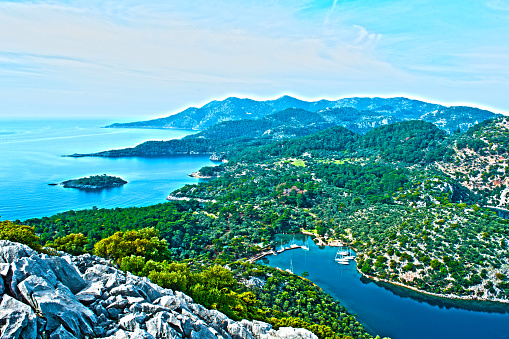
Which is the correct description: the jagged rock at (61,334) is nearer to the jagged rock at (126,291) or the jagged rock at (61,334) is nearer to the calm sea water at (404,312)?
the jagged rock at (126,291)

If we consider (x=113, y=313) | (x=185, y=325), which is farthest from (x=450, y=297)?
(x=113, y=313)

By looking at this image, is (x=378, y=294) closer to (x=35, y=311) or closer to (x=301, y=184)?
(x=35, y=311)

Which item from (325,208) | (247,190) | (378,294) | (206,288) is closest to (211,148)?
(247,190)

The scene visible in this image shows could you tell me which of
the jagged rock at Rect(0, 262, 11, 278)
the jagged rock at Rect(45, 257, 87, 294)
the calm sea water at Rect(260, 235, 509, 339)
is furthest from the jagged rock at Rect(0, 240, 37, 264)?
the calm sea water at Rect(260, 235, 509, 339)

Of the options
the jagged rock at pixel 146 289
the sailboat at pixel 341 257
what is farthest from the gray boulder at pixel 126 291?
the sailboat at pixel 341 257

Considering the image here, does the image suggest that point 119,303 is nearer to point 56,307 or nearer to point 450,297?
point 56,307

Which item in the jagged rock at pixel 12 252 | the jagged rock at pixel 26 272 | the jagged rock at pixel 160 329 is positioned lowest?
the jagged rock at pixel 160 329

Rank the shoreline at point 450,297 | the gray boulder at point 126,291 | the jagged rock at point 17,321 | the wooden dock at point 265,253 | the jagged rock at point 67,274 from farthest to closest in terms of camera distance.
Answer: the wooden dock at point 265,253
the shoreline at point 450,297
the gray boulder at point 126,291
the jagged rock at point 67,274
the jagged rock at point 17,321
